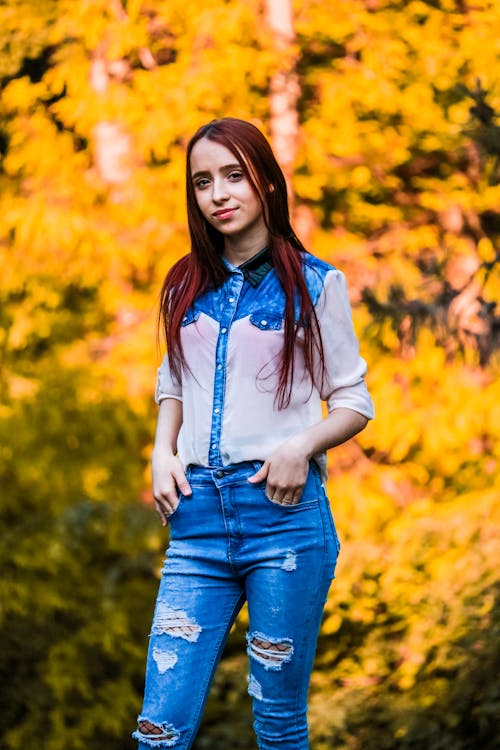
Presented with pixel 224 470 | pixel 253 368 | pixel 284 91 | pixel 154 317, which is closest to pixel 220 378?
pixel 253 368

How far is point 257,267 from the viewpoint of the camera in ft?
7.09

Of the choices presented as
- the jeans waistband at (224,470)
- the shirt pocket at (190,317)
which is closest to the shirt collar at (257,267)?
the shirt pocket at (190,317)

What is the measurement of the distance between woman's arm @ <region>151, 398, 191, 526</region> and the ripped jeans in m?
0.03

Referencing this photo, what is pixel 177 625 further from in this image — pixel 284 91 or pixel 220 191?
pixel 284 91

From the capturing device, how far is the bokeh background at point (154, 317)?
5391mm

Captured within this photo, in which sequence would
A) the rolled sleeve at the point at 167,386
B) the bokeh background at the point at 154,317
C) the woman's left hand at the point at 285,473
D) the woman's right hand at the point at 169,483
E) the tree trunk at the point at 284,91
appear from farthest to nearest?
1. the tree trunk at the point at 284,91
2. the bokeh background at the point at 154,317
3. the rolled sleeve at the point at 167,386
4. the woman's right hand at the point at 169,483
5. the woman's left hand at the point at 285,473

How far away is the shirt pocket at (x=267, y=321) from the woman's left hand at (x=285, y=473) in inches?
8.9

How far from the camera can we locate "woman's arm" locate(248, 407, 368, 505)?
1.98 m

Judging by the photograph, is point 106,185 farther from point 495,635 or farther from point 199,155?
point 199,155

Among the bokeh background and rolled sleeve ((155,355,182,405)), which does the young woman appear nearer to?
rolled sleeve ((155,355,182,405))

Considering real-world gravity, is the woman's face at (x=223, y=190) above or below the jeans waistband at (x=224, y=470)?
above

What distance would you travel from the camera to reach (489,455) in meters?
5.86

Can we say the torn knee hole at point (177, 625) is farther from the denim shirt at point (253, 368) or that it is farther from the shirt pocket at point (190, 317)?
the shirt pocket at point (190, 317)

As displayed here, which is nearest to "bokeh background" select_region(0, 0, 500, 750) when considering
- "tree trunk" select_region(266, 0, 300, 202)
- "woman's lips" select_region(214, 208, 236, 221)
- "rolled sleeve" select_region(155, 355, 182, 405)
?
"tree trunk" select_region(266, 0, 300, 202)
